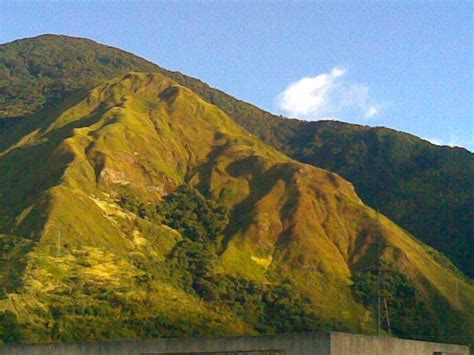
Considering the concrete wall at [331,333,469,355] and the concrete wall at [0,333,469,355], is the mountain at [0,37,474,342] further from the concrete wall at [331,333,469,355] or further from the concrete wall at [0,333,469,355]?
the concrete wall at [0,333,469,355]

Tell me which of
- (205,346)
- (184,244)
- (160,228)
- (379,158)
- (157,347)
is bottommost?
(157,347)

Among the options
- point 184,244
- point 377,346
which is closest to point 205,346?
point 377,346

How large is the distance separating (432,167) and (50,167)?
2832 inches

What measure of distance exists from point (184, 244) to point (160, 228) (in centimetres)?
415

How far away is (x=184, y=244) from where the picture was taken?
104125 mm

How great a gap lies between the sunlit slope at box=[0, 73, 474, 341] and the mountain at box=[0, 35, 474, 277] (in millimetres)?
15635

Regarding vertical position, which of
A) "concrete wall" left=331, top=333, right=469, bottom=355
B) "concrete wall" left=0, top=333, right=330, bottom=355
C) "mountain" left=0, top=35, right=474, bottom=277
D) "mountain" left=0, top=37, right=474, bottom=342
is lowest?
"concrete wall" left=0, top=333, right=330, bottom=355

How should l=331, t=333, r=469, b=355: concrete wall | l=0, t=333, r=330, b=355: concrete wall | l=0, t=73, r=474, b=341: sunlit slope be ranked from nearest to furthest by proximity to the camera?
l=331, t=333, r=469, b=355: concrete wall, l=0, t=333, r=330, b=355: concrete wall, l=0, t=73, r=474, b=341: sunlit slope

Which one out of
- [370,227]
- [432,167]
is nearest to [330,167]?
[432,167]

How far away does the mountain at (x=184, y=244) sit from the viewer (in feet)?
279

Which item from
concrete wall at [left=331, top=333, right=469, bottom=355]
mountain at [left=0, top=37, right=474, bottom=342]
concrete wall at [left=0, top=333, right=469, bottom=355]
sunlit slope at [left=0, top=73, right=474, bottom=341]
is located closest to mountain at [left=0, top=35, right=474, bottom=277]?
mountain at [left=0, top=37, right=474, bottom=342]

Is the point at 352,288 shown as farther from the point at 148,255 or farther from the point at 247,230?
the point at 148,255

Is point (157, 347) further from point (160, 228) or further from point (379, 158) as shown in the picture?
point (379, 158)

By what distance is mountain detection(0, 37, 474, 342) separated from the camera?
3349 inches
